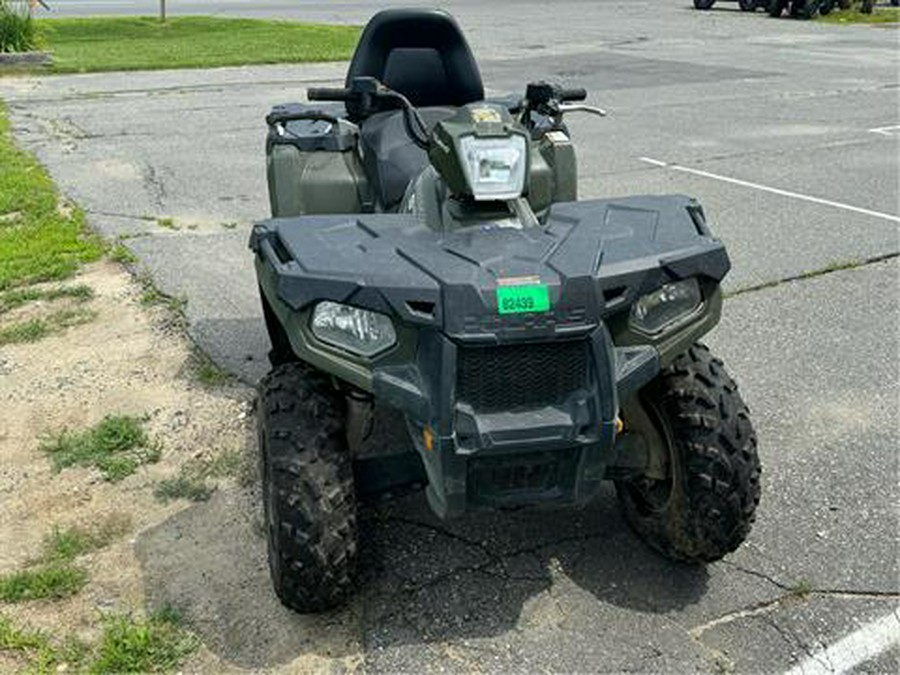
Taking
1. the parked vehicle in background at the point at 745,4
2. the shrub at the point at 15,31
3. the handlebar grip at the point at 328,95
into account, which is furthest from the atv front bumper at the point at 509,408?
the parked vehicle in background at the point at 745,4

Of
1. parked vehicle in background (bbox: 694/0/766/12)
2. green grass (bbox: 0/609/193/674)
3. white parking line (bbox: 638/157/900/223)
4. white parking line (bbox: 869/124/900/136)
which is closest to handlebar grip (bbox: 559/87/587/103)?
green grass (bbox: 0/609/193/674)

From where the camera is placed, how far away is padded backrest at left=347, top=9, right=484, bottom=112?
425 cm

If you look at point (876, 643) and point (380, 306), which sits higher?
point (380, 306)

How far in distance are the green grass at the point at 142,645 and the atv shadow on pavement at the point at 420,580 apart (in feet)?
0.21

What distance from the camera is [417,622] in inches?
110

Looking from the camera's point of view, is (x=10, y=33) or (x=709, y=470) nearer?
(x=709, y=470)

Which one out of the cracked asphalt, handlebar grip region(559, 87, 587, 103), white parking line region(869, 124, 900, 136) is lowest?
the cracked asphalt

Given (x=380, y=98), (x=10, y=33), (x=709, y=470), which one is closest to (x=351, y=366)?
(x=709, y=470)

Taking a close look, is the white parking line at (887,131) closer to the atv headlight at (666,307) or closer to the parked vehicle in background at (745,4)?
the atv headlight at (666,307)

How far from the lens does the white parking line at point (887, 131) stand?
426 inches

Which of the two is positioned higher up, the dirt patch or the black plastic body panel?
the black plastic body panel

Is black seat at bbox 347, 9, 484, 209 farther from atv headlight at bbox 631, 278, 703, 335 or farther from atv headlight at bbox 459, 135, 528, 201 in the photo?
atv headlight at bbox 631, 278, 703, 335

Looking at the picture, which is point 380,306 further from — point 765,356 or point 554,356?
point 765,356

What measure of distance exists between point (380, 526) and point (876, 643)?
60.9 inches
